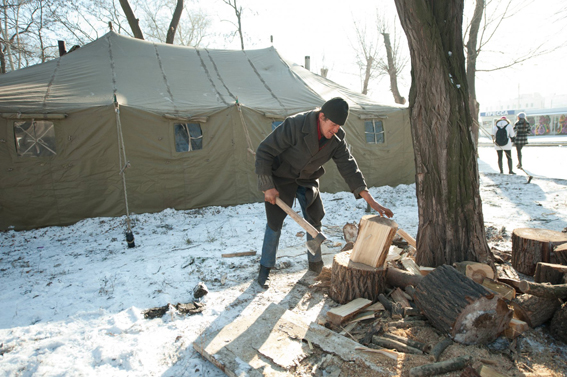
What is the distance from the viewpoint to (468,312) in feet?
7.10

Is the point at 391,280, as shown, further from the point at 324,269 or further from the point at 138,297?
the point at 138,297

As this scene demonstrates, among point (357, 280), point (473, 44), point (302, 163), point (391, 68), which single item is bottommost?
point (357, 280)

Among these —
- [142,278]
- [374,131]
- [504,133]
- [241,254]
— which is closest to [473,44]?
[504,133]

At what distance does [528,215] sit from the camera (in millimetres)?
5391

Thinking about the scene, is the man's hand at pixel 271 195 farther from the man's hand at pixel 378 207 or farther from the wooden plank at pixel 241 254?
the wooden plank at pixel 241 254

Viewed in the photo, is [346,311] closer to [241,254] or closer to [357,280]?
[357,280]

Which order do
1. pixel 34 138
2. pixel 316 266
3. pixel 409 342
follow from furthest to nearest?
pixel 34 138 < pixel 316 266 < pixel 409 342

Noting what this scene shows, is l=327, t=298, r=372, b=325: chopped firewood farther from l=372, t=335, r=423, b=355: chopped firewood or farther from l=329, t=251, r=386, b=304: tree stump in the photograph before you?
l=372, t=335, r=423, b=355: chopped firewood

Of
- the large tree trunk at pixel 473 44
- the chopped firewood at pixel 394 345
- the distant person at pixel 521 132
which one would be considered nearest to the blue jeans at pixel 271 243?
the chopped firewood at pixel 394 345

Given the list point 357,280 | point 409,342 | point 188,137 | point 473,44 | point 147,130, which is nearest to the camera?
point 409,342

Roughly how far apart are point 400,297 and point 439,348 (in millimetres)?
655

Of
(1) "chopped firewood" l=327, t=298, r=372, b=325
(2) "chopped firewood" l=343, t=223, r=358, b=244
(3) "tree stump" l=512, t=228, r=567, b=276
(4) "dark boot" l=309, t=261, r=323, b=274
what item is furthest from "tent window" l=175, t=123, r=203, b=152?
(3) "tree stump" l=512, t=228, r=567, b=276

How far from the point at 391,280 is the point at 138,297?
2374mm

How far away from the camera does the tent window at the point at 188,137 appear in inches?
266
